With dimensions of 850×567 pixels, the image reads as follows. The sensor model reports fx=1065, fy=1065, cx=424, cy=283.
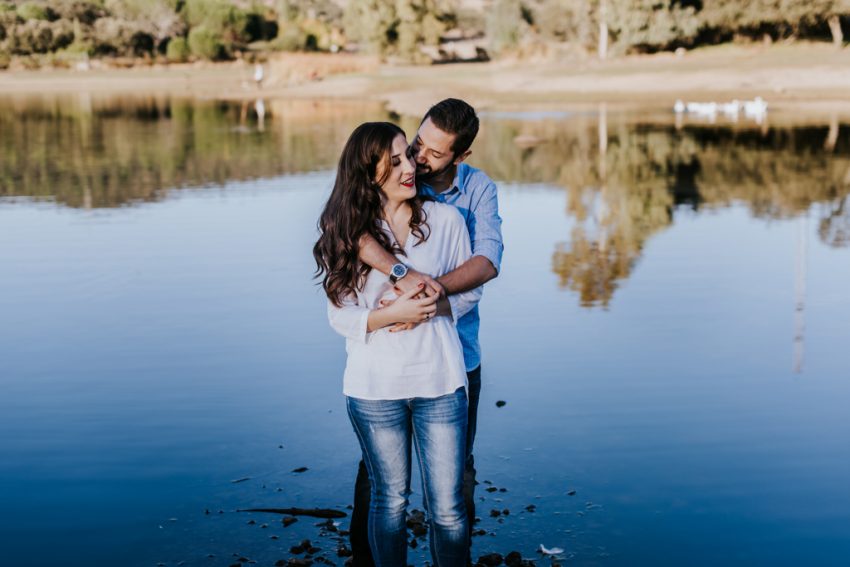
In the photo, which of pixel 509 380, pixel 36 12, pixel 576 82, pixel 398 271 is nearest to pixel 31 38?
pixel 36 12

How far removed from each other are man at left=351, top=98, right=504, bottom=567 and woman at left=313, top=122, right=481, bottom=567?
6 cm

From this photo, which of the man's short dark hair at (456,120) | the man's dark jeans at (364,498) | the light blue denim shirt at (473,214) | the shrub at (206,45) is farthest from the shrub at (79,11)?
the man's short dark hair at (456,120)

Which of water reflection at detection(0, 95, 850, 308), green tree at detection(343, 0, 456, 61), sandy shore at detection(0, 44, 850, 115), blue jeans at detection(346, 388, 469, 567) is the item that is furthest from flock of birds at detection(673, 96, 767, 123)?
green tree at detection(343, 0, 456, 61)

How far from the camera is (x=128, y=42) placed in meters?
85.6

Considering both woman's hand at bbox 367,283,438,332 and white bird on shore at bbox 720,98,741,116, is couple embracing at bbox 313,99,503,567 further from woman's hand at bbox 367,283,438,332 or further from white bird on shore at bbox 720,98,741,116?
white bird on shore at bbox 720,98,741,116

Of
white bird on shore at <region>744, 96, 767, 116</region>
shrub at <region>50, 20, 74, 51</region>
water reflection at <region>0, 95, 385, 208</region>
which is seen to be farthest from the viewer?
shrub at <region>50, 20, 74, 51</region>

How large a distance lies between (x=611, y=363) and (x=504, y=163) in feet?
46.1

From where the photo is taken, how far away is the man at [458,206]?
143 inches

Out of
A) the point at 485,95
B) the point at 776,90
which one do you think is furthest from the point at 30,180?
the point at 776,90

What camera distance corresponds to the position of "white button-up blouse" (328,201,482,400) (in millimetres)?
3629

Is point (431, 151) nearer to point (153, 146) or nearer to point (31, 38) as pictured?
point (153, 146)

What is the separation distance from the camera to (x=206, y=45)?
82688 millimetres

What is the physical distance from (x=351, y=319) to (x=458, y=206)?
2.41 ft

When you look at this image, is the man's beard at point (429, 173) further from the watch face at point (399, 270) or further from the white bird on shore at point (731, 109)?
the white bird on shore at point (731, 109)
